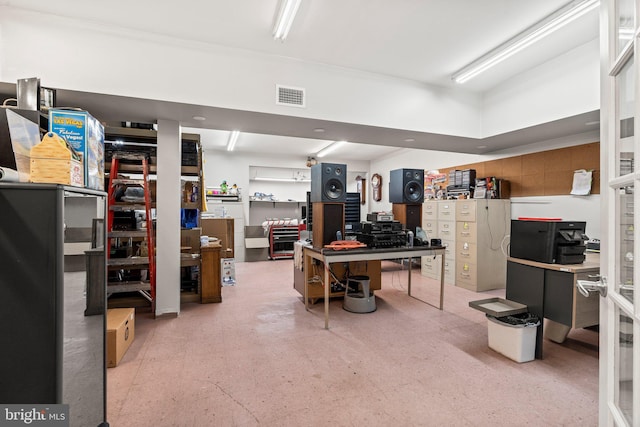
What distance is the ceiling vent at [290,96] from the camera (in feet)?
10.8

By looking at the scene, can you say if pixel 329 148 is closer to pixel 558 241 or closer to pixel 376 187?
pixel 376 187

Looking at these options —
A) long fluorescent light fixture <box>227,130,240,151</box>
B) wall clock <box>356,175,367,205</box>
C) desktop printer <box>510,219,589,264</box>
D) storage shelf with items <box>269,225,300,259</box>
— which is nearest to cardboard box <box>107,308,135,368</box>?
desktop printer <box>510,219,589,264</box>

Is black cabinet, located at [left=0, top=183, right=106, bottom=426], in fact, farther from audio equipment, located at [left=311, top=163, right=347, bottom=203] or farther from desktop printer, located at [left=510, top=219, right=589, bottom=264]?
desktop printer, located at [left=510, top=219, right=589, bottom=264]

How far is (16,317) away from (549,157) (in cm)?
575

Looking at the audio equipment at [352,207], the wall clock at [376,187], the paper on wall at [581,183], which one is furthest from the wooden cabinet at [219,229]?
the paper on wall at [581,183]

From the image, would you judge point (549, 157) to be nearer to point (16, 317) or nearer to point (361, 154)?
point (361, 154)

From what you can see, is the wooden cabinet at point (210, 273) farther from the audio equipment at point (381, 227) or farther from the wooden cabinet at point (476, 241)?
the wooden cabinet at point (476, 241)

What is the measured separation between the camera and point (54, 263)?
3.19ft

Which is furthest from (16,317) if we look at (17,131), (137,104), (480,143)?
(480,143)

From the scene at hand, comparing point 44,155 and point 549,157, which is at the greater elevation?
point 549,157

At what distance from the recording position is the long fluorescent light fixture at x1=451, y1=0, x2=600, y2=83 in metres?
2.39

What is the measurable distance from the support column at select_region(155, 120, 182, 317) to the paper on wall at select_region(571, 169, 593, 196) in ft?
17.2

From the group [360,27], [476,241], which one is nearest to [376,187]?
[476,241]

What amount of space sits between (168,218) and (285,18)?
2505mm
